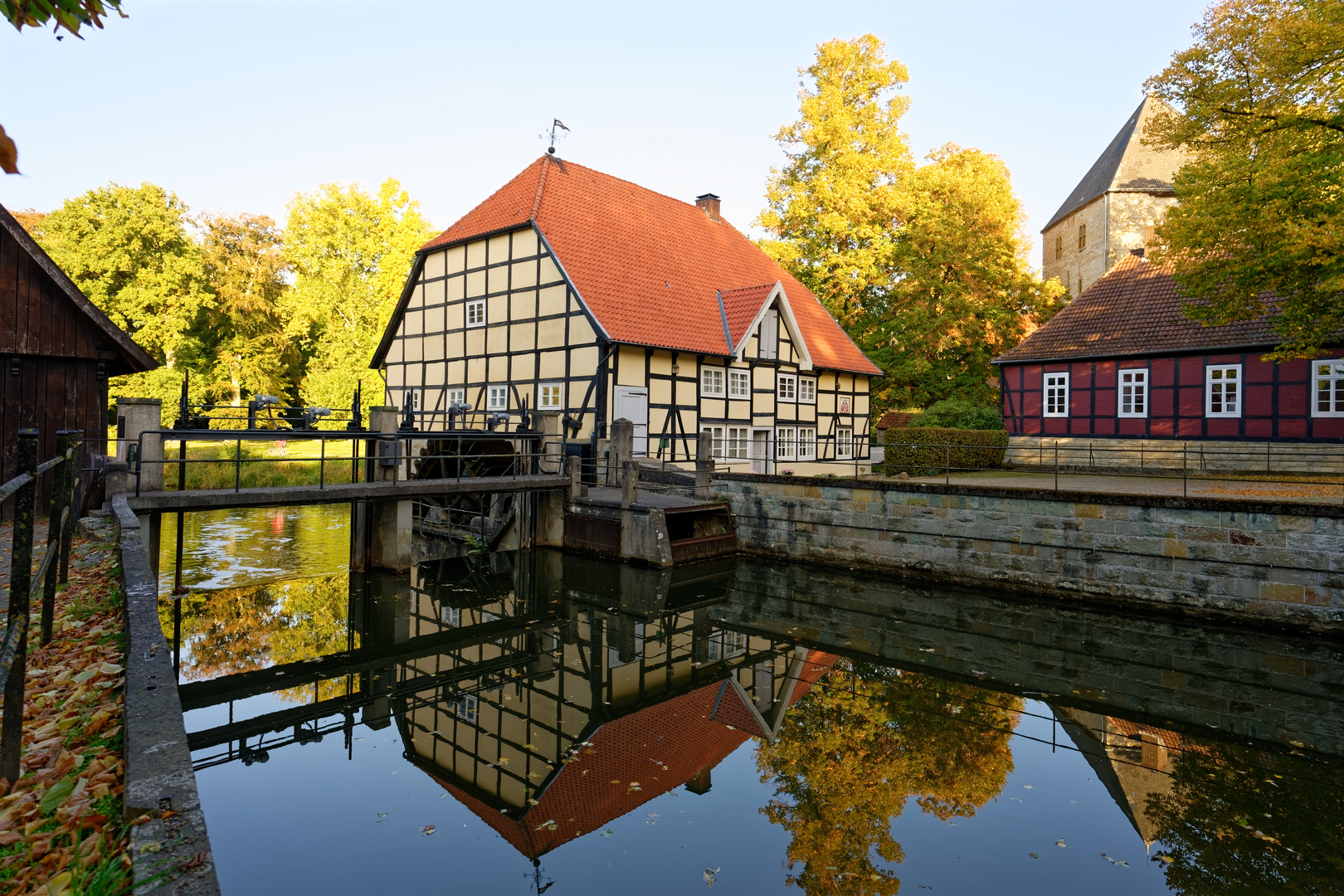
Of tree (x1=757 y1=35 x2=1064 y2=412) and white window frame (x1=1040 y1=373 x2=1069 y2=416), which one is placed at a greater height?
tree (x1=757 y1=35 x2=1064 y2=412)

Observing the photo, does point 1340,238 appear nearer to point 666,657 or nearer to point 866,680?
point 866,680

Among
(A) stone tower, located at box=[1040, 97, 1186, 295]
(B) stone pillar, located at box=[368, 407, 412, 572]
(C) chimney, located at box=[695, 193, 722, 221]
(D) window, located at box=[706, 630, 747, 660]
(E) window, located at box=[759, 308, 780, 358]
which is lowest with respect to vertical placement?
(D) window, located at box=[706, 630, 747, 660]

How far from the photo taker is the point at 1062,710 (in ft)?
26.5

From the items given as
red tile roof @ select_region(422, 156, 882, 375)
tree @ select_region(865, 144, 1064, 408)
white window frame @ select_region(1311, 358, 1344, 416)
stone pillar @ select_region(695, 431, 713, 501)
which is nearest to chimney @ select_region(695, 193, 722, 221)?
red tile roof @ select_region(422, 156, 882, 375)

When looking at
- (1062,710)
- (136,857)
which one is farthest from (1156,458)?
(136,857)

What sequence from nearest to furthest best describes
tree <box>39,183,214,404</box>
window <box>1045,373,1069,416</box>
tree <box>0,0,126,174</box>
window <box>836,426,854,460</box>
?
tree <box>0,0,126,174</box>, window <box>1045,373,1069,416</box>, window <box>836,426,854,460</box>, tree <box>39,183,214,404</box>

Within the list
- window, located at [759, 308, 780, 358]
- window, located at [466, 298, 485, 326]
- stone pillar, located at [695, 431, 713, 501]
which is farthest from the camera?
window, located at [759, 308, 780, 358]

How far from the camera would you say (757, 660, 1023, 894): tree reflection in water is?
17.4 feet

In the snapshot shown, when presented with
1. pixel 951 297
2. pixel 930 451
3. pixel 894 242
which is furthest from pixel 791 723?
pixel 894 242

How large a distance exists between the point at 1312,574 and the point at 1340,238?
5.56m

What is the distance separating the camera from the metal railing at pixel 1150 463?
55.3 feet

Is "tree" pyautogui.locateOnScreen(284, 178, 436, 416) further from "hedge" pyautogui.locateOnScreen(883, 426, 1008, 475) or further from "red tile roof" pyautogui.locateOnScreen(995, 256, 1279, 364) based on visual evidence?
"red tile roof" pyautogui.locateOnScreen(995, 256, 1279, 364)

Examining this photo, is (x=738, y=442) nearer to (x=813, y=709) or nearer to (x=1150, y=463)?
(x=1150, y=463)

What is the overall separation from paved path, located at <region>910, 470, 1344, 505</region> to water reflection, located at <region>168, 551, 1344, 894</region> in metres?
2.52
